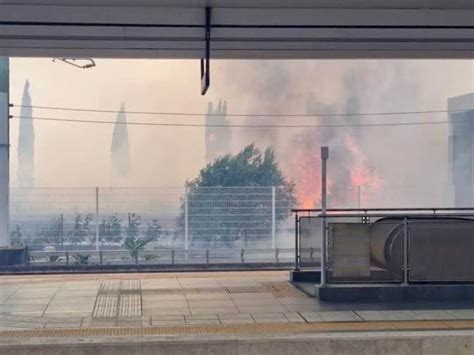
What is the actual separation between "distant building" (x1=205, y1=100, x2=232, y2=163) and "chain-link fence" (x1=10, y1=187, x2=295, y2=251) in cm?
505

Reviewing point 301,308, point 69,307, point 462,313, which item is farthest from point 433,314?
point 69,307

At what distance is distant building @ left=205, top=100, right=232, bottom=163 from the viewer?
24188mm

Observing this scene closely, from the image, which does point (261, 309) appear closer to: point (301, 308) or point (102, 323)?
point (301, 308)

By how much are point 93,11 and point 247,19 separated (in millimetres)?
1941

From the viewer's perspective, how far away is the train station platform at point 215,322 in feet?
22.8

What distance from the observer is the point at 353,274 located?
9.69m

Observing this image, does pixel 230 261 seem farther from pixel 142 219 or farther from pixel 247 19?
pixel 247 19

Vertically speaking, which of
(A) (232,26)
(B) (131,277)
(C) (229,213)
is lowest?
(B) (131,277)

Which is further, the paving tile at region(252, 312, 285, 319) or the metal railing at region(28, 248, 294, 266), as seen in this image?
the metal railing at region(28, 248, 294, 266)

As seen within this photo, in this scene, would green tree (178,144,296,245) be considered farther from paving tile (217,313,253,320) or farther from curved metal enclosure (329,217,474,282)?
paving tile (217,313,253,320)

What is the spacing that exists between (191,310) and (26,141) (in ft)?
49.6

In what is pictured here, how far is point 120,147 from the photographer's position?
23.4 metres

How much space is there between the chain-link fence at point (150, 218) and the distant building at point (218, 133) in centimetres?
505

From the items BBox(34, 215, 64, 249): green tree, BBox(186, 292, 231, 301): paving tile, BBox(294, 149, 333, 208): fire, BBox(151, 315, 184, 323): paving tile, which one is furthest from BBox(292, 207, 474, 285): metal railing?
BBox(294, 149, 333, 208): fire
